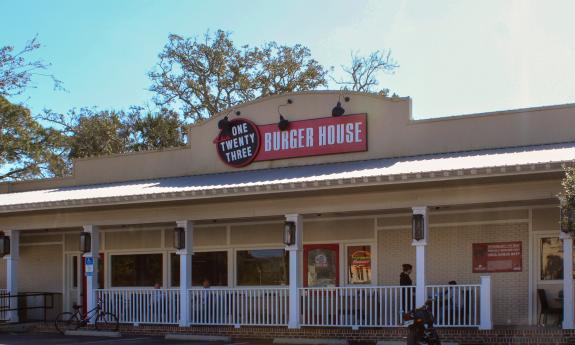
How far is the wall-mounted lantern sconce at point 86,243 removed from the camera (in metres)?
20.9

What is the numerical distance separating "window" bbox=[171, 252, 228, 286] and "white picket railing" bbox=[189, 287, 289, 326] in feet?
7.34

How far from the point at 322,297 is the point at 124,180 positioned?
890 cm

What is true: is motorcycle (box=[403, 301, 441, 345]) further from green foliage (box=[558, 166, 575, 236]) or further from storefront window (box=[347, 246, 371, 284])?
storefront window (box=[347, 246, 371, 284])

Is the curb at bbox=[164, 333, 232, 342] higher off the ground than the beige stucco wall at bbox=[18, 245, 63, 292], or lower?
lower

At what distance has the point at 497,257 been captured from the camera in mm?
17688

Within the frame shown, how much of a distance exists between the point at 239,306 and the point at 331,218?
124 inches

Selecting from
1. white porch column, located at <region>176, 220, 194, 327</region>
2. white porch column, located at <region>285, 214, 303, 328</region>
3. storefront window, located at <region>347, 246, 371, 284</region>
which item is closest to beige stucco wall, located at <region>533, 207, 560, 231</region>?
storefront window, located at <region>347, 246, 371, 284</region>

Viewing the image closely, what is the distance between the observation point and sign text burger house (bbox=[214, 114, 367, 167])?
1962 cm

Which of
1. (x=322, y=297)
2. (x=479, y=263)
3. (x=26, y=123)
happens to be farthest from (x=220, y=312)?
(x=26, y=123)

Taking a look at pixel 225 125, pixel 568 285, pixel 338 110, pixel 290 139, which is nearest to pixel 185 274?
pixel 290 139

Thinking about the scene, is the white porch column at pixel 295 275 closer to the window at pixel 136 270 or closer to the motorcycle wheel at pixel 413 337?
the motorcycle wheel at pixel 413 337

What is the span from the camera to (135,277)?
23.1 m

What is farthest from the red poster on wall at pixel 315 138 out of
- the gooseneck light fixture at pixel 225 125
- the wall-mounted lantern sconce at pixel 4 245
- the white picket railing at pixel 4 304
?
the white picket railing at pixel 4 304

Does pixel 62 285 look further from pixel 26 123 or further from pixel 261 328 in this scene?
pixel 26 123
